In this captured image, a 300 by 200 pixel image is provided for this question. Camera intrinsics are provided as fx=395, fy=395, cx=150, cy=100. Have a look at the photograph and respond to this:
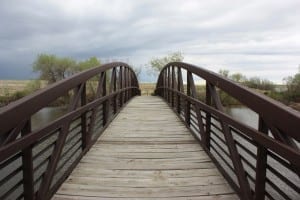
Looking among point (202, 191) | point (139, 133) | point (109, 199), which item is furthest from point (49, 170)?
point (139, 133)

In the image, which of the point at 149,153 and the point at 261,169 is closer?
the point at 261,169

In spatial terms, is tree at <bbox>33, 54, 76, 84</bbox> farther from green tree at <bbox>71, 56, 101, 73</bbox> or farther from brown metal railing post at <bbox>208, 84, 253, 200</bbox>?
brown metal railing post at <bbox>208, 84, 253, 200</bbox>

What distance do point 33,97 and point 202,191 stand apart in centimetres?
181

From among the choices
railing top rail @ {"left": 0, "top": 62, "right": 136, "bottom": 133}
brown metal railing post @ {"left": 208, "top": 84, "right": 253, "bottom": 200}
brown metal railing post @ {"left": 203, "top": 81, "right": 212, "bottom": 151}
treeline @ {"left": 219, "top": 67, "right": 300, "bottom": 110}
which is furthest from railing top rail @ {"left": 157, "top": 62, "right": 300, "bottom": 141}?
treeline @ {"left": 219, "top": 67, "right": 300, "bottom": 110}

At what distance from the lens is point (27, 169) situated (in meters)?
2.95

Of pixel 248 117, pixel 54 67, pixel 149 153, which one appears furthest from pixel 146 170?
pixel 54 67

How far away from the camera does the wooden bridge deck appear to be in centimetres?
367

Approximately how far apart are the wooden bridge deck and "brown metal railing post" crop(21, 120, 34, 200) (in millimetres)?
576

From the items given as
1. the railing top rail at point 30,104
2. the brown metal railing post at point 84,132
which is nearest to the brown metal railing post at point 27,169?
the railing top rail at point 30,104

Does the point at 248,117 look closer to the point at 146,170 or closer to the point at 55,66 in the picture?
the point at 146,170

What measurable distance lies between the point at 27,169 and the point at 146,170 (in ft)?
5.62

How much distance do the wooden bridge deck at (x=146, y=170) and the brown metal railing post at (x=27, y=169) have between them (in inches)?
22.7

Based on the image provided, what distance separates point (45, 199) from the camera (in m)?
3.30

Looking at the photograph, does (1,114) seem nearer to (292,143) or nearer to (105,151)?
(292,143)
